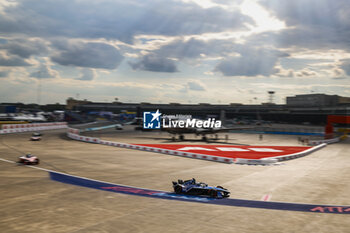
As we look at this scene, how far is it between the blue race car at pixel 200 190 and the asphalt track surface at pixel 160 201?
3.09ft

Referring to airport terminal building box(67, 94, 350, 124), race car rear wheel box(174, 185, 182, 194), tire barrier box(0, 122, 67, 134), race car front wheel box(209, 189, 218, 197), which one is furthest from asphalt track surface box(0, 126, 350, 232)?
airport terminal building box(67, 94, 350, 124)

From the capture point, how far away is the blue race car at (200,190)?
15.5 m

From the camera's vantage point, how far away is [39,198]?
14742mm

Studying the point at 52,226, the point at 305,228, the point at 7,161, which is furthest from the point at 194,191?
the point at 7,161

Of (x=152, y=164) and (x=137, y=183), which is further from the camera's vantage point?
(x=152, y=164)

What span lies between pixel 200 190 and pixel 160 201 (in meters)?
2.43

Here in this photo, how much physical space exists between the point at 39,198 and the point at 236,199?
10376 millimetres

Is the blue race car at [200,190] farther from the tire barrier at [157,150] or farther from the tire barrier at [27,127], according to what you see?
the tire barrier at [27,127]

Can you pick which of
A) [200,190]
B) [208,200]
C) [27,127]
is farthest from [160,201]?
[27,127]

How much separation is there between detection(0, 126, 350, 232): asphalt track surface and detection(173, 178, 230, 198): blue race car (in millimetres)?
941

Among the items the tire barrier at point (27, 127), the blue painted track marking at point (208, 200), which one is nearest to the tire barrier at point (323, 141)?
the blue painted track marking at point (208, 200)

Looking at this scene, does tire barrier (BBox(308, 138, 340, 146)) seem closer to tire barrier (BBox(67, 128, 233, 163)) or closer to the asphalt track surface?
the asphalt track surface

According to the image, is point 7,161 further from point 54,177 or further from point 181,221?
point 181,221

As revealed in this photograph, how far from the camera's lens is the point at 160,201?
48.3 ft
